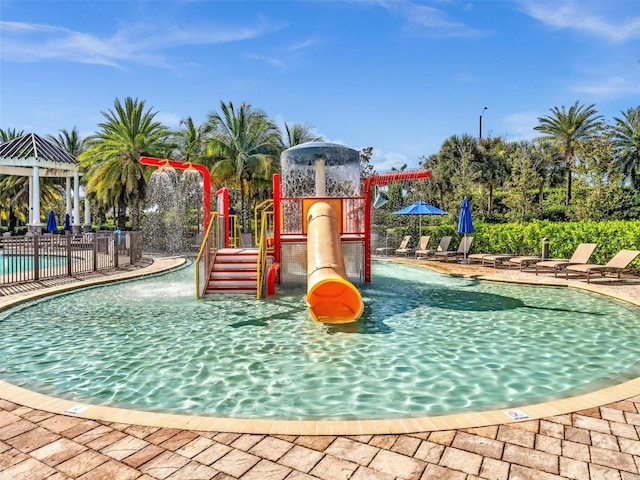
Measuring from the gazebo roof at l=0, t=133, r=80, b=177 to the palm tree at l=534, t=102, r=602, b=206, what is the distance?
42.5 m

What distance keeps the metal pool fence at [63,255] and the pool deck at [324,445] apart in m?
10.3

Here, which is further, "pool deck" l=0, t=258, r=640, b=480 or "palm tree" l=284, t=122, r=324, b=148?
"palm tree" l=284, t=122, r=324, b=148

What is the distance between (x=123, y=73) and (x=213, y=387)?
14.4 m

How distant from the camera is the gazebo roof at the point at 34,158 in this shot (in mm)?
29312

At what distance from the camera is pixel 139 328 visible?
7.88 metres

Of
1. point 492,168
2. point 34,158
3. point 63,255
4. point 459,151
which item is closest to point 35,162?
point 34,158

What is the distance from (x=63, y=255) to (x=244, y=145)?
48.6 feet

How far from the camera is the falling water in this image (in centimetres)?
2698


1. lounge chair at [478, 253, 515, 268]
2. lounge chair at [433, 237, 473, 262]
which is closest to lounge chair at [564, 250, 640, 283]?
lounge chair at [478, 253, 515, 268]

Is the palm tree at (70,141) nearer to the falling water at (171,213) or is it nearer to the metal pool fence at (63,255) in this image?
the falling water at (171,213)

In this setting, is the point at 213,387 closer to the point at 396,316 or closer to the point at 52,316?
the point at 396,316

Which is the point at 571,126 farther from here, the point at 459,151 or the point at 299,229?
the point at 299,229

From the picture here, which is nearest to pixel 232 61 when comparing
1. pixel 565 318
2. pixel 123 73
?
pixel 123 73

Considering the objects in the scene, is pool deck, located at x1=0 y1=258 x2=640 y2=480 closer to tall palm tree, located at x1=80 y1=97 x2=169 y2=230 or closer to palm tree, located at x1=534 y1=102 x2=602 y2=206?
tall palm tree, located at x1=80 y1=97 x2=169 y2=230
